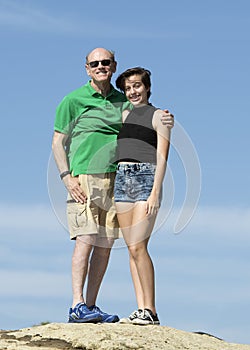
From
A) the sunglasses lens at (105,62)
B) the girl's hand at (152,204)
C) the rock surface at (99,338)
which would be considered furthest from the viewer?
the sunglasses lens at (105,62)

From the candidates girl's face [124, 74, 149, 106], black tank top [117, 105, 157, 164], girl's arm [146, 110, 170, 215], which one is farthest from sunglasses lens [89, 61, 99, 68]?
girl's arm [146, 110, 170, 215]

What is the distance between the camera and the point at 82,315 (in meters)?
9.59

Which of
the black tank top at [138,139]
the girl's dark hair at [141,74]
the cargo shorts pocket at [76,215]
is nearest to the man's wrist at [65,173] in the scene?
the cargo shorts pocket at [76,215]

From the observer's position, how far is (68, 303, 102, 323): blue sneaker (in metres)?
9.60

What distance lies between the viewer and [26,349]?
905 cm

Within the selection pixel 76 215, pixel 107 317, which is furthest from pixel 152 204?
pixel 107 317

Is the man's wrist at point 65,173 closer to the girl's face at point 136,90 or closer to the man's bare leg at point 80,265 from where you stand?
the man's bare leg at point 80,265

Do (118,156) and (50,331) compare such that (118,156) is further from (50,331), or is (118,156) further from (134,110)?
(50,331)

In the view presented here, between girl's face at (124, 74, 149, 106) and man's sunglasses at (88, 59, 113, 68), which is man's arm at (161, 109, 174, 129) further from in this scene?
man's sunglasses at (88, 59, 113, 68)

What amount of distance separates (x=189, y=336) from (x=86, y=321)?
1236 mm

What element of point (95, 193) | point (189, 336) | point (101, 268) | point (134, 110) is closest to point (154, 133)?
point (134, 110)

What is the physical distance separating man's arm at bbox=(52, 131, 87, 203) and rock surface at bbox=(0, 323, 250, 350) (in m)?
1.52

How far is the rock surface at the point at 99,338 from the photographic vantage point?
9.03 m

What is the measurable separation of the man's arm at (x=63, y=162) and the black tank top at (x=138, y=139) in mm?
643
